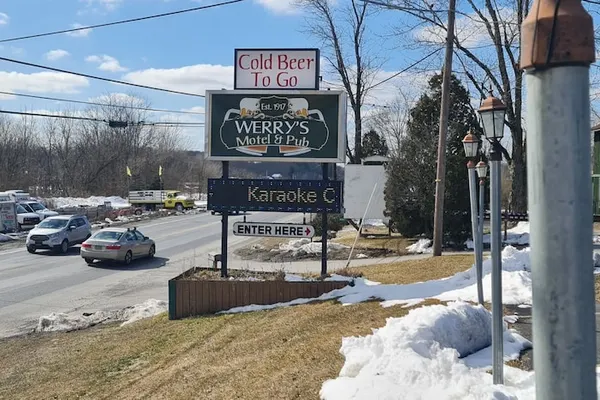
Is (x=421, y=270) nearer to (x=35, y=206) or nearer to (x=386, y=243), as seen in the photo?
(x=386, y=243)

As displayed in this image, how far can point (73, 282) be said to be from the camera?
1909 cm

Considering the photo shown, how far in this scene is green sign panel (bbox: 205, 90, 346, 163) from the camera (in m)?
13.0

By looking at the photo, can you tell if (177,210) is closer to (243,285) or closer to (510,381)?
(243,285)

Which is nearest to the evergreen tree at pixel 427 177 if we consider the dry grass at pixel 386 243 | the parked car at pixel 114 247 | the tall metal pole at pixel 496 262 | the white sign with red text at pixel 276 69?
the dry grass at pixel 386 243

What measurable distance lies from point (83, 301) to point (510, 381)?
1341 cm

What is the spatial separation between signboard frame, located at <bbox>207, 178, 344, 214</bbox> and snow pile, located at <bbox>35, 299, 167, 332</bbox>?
10.1ft

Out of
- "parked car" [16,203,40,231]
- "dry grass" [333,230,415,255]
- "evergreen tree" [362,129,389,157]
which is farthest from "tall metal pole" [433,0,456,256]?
"parked car" [16,203,40,231]

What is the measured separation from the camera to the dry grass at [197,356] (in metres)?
6.54

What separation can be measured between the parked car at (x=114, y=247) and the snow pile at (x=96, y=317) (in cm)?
822

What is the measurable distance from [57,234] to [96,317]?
45.9 feet

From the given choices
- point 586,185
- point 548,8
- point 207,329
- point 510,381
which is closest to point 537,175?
point 586,185

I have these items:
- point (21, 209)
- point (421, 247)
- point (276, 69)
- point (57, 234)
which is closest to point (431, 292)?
point (276, 69)

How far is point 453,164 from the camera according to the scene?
71.8 feet

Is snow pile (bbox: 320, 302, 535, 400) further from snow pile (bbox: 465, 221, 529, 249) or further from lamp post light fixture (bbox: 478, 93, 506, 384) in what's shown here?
snow pile (bbox: 465, 221, 529, 249)
